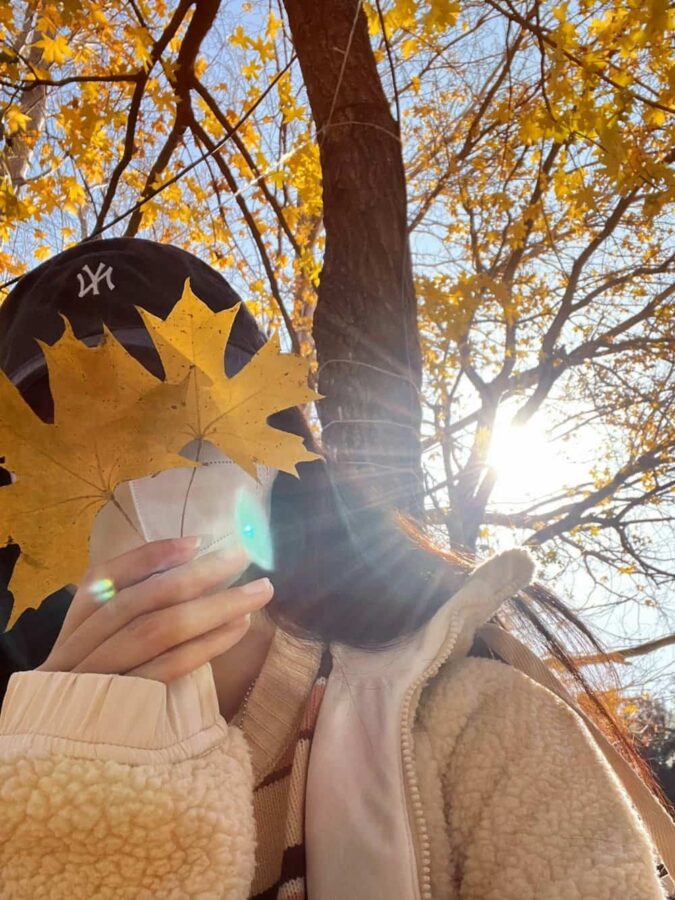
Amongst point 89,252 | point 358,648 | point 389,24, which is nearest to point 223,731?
point 358,648

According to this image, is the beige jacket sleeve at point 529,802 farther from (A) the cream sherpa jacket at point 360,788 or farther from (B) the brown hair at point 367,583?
(B) the brown hair at point 367,583

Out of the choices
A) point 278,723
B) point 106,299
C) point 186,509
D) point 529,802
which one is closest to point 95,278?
point 106,299

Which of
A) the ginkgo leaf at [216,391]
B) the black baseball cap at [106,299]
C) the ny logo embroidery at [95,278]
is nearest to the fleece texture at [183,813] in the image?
the ginkgo leaf at [216,391]

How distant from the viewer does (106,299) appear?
39.2 inches

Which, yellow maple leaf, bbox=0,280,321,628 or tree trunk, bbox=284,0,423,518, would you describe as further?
tree trunk, bbox=284,0,423,518

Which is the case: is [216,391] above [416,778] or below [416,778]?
above

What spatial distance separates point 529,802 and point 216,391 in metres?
0.57

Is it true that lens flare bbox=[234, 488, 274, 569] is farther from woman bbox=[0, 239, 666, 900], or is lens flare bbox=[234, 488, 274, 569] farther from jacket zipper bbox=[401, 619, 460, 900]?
jacket zipper bbox=[401, 619, 460, 900]

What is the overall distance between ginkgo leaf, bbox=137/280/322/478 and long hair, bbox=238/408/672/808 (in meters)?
0.50

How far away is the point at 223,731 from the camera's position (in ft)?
1.93

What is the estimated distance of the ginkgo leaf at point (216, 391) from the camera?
47cm

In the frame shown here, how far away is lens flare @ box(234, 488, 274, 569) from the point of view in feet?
2.55

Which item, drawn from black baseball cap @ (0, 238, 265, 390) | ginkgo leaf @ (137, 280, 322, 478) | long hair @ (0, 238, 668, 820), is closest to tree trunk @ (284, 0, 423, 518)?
long hair @ (0, 238, 668, 820)

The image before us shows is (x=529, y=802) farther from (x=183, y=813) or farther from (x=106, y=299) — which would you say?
(x=106, y=299)
